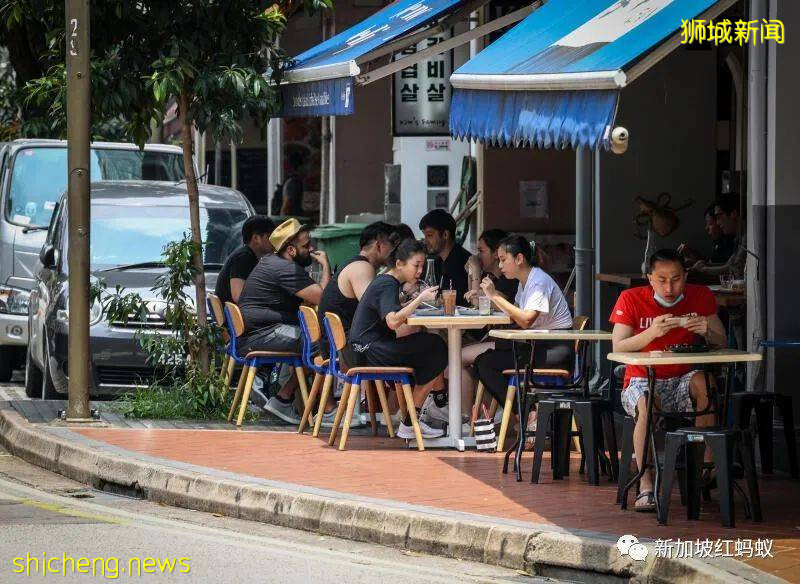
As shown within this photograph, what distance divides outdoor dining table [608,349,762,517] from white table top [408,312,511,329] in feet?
7.57

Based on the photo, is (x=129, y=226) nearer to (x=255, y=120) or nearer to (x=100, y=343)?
(x=100, y=343)

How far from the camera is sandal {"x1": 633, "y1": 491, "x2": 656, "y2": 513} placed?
9.07m

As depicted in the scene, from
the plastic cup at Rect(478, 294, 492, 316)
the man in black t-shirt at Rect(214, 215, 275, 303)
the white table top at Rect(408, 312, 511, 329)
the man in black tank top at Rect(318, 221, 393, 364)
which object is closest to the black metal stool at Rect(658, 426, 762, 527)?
the white table top at Rect(408, 312, 511, 329)

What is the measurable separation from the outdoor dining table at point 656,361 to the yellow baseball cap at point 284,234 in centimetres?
459

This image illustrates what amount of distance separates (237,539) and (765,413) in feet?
11.6

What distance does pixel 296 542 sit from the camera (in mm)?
8898

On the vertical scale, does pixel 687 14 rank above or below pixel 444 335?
above

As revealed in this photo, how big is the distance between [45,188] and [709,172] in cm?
729

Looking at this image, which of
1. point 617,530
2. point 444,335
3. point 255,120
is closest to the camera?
point 617,530

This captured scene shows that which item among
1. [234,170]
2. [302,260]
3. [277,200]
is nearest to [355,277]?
[302,260]

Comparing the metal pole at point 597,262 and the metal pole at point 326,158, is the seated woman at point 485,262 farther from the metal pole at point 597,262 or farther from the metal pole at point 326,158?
the metal pole at point 326,158

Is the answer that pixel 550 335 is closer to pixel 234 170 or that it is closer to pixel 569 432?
pixel 569 432

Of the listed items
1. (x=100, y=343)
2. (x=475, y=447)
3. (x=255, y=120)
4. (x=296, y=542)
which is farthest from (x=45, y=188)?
(x=296, y=542)

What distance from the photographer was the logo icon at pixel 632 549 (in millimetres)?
7800
